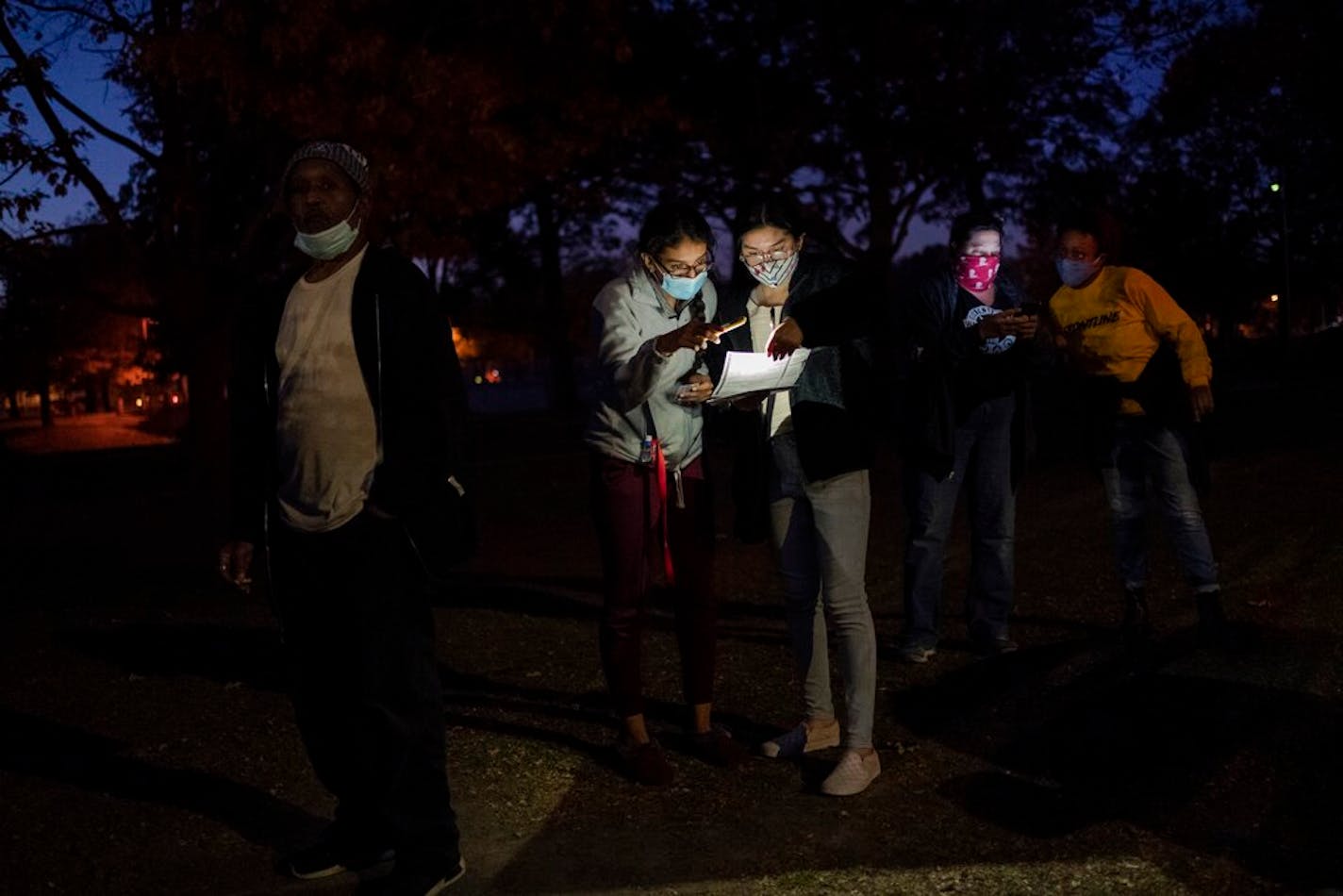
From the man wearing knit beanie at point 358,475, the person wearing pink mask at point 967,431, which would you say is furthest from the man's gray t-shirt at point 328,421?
the person wearing pink mask at point 967,431

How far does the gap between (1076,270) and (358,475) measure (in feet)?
13.0

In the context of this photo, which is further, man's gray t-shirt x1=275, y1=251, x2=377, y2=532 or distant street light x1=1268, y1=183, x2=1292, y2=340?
distant street light x1=1268, y1=183, x2=1292, y2=340

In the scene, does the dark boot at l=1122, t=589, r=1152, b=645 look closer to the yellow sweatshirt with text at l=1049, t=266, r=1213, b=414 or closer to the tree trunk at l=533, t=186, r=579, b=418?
the yellow sweatshirt with text at l=1049, t=266, r=1213, b=414

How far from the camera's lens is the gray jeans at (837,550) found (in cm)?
493

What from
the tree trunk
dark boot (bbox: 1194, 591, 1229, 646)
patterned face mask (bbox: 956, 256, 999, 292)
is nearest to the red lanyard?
patterned face mask (bbox: 956, 256, 999, 292)

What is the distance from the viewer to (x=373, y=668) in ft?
13.2

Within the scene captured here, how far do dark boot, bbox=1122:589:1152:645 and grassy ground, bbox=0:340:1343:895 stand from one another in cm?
9

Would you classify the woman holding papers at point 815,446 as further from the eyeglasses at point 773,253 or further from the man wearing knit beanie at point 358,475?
the man wearing knit beanie at point 358,475

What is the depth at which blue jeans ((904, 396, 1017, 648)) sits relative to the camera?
6559 mm

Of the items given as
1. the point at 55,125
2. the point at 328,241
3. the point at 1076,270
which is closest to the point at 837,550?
Result: the point at 328,241

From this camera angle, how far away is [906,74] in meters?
25.3

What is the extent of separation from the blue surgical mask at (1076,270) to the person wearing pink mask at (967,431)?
370 millimetres

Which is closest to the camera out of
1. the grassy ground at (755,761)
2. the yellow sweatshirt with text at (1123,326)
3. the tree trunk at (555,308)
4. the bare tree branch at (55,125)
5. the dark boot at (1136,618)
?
the grassy ground at (755,761)

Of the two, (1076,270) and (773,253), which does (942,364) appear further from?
(773,253)
